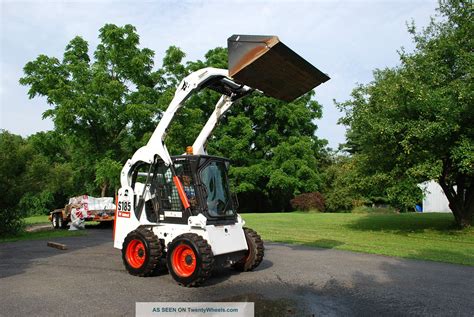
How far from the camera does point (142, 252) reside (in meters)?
8.56

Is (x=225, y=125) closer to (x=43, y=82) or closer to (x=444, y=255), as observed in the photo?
(x=43, y=82)

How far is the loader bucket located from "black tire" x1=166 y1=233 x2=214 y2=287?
3.12m

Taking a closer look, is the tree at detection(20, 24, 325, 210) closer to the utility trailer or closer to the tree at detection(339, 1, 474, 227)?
the utility trailer

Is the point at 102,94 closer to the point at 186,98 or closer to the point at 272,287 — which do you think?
the point at 186,98

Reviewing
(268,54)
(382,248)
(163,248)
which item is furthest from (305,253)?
(268,54)

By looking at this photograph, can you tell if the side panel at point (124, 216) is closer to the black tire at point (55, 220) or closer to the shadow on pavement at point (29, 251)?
the shadow on pavement at point (29, 251)

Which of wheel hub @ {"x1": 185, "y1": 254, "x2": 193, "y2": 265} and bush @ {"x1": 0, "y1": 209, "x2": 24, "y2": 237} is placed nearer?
wheel hub @ {"x1": 185, "y1": 254, "x2": 193, "y2": 265}

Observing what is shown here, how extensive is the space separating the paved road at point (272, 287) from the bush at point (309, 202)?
96.7ft

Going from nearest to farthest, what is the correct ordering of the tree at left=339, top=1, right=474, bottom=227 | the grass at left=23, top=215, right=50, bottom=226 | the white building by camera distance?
the tree at left=339, top=1, right=474, bottom=227
the grass at left=23, top=215, right=50, bottom=226
the white building

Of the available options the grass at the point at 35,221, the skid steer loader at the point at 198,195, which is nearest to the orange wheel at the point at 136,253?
the skid steer loader at the point at 198,195

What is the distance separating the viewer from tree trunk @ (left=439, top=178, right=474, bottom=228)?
1838cm

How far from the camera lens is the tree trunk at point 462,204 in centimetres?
1838

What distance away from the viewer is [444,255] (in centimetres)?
1178

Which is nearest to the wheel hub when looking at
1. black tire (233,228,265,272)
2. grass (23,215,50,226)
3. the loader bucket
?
black tire (233,228,265,272)
